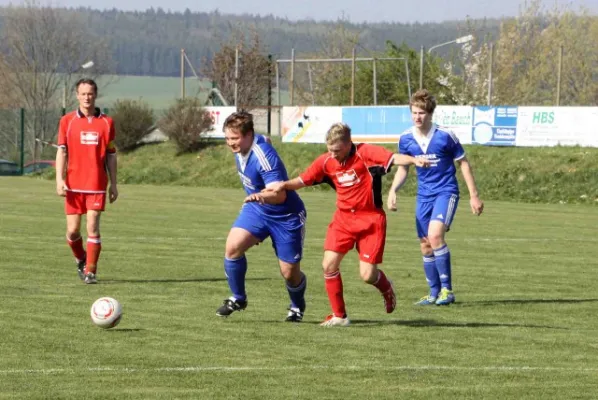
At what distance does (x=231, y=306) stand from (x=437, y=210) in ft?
8.79

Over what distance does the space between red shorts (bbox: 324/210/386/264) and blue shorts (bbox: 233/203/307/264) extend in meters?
0.29

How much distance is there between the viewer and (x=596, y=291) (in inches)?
537

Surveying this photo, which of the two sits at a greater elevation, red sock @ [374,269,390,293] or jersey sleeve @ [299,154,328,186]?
jersey sleeve @ [299,154,328,186]

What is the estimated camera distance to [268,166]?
10125mm

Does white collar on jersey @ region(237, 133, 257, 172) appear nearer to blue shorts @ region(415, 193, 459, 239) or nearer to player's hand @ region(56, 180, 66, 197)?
blue shorts @ region(415, 193, 459, 239)

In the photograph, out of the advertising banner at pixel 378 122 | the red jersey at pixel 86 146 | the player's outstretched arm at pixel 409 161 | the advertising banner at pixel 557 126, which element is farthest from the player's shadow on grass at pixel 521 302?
the advertising banner at pixel 378 122

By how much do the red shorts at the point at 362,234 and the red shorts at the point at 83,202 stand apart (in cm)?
402

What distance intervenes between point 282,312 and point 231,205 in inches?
781

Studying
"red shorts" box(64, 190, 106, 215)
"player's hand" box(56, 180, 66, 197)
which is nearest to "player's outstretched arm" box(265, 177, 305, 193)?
"red shorts" box(64, 190, 106, 215)

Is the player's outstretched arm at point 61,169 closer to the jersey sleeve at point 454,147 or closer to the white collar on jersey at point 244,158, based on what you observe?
the white collar on jersey at point 244,158

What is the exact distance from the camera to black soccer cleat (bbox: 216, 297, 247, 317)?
1062 cm

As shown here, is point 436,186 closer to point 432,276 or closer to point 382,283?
point 432,276

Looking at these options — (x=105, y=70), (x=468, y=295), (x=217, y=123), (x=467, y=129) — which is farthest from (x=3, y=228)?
(x=105, y=70)

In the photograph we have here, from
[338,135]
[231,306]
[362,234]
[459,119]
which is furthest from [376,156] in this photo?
[459,119]
